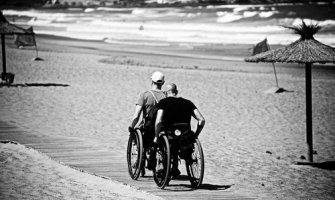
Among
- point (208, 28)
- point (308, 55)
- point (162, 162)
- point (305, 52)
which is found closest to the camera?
point (162, 162)

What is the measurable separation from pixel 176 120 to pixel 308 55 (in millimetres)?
3732

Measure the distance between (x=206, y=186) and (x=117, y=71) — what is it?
16.0m

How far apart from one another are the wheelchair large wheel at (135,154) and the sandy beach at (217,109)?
0.65m

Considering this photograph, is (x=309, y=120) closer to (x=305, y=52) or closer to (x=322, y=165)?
(x=322, y=165)

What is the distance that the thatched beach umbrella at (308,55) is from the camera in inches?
402

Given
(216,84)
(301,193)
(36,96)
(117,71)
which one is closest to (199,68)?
(117,71)

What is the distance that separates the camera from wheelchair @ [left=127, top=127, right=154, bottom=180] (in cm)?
762

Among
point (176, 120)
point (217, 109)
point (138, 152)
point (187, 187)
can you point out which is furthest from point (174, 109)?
point (217, 109)

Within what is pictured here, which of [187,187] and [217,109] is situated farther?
[217,109]

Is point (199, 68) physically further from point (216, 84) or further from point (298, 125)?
point (298, 125)

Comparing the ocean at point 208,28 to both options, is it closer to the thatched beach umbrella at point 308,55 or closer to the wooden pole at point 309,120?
the thatched beach umbrella at point 308,55

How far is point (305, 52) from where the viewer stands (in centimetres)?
1037

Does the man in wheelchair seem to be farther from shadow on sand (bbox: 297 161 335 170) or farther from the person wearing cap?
shadow on sand (bbox: 297 161 335 170)

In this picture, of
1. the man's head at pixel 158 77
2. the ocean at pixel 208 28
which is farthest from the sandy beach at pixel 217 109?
the ocean at pixel 208 28
